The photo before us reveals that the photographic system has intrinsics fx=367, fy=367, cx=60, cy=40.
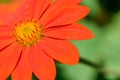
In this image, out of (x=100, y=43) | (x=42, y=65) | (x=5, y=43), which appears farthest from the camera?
(x=100, y=43)

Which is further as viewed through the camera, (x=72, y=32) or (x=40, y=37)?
(x=40, y=37)

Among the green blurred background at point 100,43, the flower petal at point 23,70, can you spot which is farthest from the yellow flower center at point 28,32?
the green blurred background at point 100,43

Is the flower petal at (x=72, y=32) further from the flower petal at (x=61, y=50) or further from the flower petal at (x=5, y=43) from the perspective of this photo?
the flower petal at (x=5, y=43)

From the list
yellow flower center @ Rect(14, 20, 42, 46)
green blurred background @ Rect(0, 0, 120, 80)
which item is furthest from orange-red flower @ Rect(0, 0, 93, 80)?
green blurred background @ Rect(0, 0, 120, 80)

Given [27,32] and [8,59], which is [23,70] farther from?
[27,32]

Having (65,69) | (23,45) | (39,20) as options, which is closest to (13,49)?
(23,45)

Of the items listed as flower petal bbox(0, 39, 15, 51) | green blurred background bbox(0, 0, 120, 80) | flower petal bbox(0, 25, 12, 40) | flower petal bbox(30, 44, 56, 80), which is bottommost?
green blurred background bbox(0, 0, 120, 80)

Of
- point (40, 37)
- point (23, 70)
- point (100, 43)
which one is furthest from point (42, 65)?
point (100, 43)

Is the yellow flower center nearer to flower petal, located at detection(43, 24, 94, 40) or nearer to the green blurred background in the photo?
flower petal, located at detection(43, 24, 94, 40)
